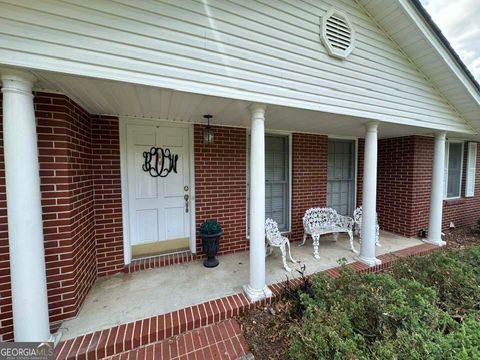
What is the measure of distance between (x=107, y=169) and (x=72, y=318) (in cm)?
187

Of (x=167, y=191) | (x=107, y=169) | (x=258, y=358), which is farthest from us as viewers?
(x=167, y=191)

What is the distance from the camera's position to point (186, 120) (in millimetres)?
3502

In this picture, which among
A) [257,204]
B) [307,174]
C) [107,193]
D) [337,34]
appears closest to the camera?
[257,204]

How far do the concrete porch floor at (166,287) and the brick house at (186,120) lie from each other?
0.20 metres

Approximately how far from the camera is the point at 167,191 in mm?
3555

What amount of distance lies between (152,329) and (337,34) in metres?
4.10

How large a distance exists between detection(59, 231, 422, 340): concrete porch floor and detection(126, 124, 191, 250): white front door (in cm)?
61

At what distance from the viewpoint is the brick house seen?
1.71m

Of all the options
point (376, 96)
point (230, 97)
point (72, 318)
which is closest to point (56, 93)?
point (230, 97)

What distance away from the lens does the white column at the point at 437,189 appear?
439 cm

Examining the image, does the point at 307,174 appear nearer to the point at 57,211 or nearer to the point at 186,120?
the point at 186,120

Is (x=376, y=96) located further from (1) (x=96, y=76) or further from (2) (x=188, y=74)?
(1) (x=96, y=76)

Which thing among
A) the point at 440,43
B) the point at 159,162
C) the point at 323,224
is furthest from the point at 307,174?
the point at 159,162

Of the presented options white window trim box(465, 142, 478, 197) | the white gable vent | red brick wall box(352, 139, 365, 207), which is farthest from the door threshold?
white window trim box(465, 142, 478, 197)
